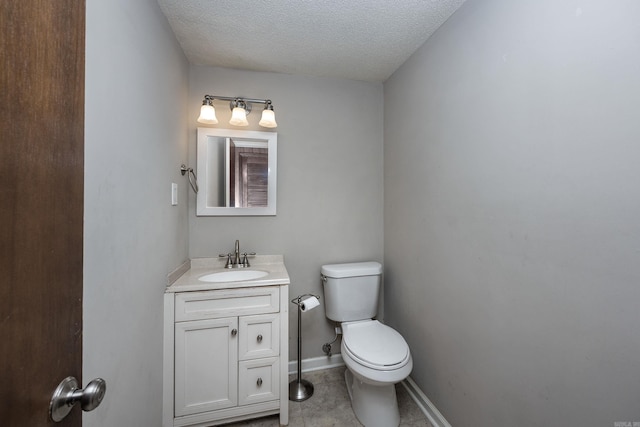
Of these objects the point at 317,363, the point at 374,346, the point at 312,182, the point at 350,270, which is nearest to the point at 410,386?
the point at 374,346

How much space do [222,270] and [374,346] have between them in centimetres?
110

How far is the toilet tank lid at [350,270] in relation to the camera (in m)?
1.82

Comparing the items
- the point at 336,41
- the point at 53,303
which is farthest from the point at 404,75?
the point at 53,303

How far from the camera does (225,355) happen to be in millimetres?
1439

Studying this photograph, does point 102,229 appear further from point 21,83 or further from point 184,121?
point 184,121

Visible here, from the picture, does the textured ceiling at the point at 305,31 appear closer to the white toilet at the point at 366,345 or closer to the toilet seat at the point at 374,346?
the white toilet at the point at 366,345

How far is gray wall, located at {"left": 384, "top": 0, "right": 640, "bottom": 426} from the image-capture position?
0.76 m

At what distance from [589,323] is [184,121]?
2168mm

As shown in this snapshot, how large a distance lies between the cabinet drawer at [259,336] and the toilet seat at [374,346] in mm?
421

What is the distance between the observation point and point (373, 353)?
1424 millimetres

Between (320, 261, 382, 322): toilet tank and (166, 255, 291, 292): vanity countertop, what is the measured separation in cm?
35

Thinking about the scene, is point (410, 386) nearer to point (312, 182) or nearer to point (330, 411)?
point (330, 411)

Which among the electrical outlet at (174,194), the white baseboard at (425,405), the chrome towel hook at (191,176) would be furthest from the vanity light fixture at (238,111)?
the white baseboard at (425,405)

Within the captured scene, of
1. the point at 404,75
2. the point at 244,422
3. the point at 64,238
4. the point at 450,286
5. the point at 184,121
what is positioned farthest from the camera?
the point at 404,75
